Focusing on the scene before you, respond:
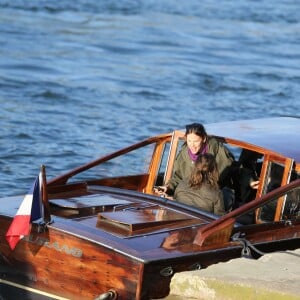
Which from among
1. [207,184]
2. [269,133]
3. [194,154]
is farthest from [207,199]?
[269,133]

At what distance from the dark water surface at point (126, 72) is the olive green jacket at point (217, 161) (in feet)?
15.1

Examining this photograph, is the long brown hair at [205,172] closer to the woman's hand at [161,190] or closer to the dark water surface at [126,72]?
the woman's hand at [161,190]

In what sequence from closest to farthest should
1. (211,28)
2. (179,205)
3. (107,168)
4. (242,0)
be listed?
(179,205) < (107,168) < (211,28) < (242,0)

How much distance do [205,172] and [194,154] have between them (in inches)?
19.2

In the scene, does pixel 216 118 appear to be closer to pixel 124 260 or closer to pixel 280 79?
pixel 280 79

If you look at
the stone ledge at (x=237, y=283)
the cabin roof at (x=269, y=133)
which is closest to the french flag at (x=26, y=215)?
the stone ledge at (x=237, y=283)

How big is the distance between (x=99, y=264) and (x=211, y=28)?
22.0 m

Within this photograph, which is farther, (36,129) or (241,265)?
(36,129)

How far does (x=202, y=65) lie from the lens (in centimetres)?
2572

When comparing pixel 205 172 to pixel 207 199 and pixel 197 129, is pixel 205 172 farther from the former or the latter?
pixel 197 129

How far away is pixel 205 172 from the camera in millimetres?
10586

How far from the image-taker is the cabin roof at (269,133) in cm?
1073

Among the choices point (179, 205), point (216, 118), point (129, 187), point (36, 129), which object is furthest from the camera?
point (216, 118)

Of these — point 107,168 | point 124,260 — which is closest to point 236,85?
point 107,168
